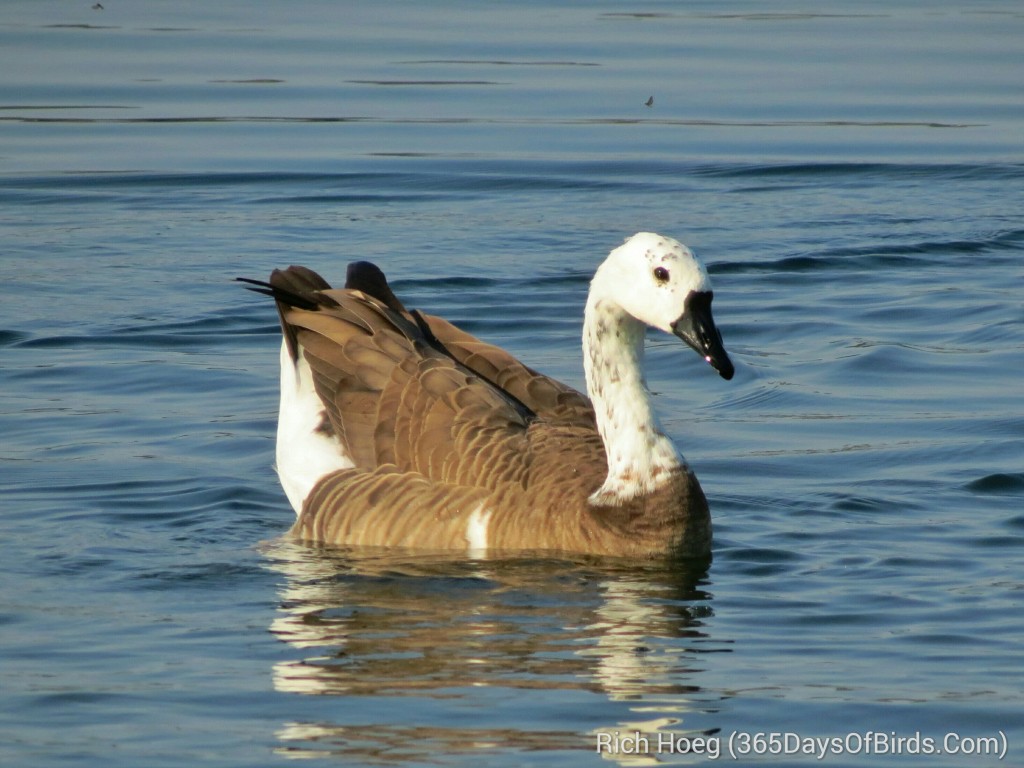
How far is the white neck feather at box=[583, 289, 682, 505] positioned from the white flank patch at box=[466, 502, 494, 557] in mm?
518

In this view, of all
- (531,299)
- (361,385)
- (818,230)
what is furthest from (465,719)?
(818,230)

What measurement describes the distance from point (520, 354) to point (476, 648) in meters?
5.49

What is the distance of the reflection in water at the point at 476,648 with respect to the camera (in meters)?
6.50

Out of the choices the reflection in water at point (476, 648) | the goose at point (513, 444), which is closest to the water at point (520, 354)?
the reflection in water at point (476, 648)

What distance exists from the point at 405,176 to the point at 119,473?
8.21 meters

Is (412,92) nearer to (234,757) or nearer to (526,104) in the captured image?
(526,104)

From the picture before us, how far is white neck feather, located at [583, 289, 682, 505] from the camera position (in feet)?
28.6

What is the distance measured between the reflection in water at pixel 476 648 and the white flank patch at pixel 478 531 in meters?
0.07

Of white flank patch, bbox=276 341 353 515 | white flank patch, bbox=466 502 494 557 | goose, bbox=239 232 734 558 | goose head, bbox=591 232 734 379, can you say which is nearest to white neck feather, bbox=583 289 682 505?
goose, bbox=239 232 734 558

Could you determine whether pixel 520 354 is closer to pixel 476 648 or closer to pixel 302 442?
pixel 302 442

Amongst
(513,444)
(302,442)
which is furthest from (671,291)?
(302,442)

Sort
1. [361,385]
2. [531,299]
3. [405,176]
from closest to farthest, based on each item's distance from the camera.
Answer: [361,385], [531,299], [405,176]

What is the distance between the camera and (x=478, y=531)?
873 cm

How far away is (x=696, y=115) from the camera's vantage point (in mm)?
20375
